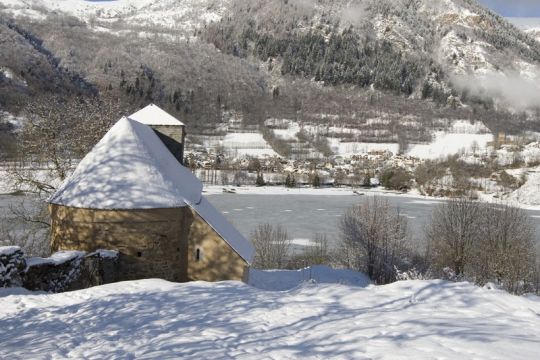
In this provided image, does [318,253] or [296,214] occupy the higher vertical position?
[296,214]

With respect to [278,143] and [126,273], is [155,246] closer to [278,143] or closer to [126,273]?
[126,273]

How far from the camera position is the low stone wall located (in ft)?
38.8

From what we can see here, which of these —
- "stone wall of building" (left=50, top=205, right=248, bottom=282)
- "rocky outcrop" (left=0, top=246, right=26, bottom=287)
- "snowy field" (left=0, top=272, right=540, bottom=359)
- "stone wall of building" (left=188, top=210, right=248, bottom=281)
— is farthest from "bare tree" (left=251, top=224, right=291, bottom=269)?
"snowy field" (left=0, top=272, right=540, bottom=359)

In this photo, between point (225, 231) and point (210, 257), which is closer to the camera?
point (210, 257)

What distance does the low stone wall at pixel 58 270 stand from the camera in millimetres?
11812

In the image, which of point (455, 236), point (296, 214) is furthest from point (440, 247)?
point (296, 214)

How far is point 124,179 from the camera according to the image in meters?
15.6

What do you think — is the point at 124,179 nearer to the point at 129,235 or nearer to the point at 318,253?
the point at 129,235

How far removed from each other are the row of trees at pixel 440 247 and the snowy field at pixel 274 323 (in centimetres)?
1878

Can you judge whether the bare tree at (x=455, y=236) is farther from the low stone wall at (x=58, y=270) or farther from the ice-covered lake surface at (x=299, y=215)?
the low stone wall at (x=58, y=270)

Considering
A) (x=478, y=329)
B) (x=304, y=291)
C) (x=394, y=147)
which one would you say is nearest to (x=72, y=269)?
(x=304, y=291)

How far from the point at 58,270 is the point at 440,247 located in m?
25.7

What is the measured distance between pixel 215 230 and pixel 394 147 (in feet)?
582

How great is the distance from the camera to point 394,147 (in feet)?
607
